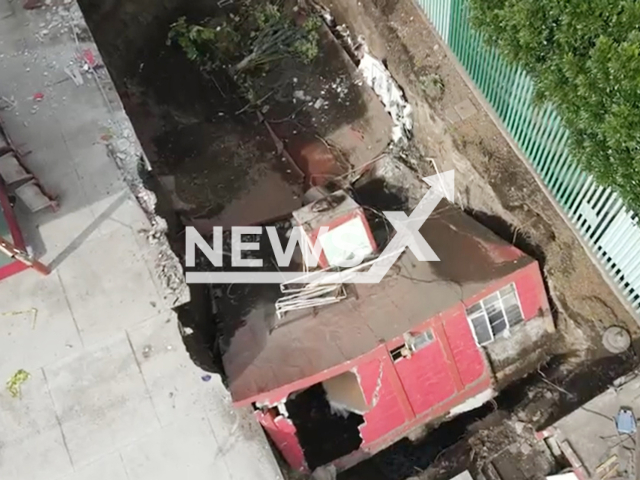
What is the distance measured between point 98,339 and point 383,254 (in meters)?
3.13

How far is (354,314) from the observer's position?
7168 millimetres

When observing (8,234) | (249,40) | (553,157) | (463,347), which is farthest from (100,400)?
(249,40)

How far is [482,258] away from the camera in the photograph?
7.27m

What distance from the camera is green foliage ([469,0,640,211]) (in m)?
4.67

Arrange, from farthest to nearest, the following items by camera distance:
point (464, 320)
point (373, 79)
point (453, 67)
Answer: point (373, 79) → point (453, 67) → point (464, 320)

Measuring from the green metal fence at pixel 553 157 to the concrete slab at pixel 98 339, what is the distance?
148 inches

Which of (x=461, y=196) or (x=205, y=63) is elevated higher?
(x=461, y=196)

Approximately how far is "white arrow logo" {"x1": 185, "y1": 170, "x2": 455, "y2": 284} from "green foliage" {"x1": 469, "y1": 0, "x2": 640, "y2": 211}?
2.31 meters

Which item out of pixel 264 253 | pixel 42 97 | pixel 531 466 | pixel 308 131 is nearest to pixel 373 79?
pixel 308 131

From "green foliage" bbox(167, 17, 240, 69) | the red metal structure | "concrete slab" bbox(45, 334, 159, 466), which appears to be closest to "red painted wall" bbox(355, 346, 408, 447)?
"concrete slab" bbox(45, 334, 159, 466)

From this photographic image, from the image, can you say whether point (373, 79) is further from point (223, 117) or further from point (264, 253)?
point (264, 253)

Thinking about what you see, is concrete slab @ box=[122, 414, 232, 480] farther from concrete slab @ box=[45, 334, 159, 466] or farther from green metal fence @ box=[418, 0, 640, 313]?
green metal fence @ box=[418, 0, 640, 313]

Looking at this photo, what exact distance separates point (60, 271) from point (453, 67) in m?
4.94

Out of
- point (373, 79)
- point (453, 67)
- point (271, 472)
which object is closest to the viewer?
point (271, 472)
